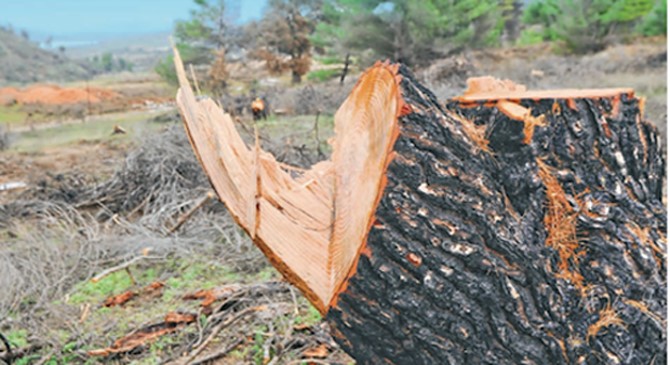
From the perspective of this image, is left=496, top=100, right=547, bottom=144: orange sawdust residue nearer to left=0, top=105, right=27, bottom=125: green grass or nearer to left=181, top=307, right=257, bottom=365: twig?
left=181, top=307, right=257, bottom=365: twig

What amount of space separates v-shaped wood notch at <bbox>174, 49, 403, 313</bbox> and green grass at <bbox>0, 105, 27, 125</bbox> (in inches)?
558

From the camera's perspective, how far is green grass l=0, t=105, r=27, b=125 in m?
14.6

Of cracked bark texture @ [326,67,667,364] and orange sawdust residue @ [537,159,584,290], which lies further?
orange sawdust residue @ [537,159,584,290]

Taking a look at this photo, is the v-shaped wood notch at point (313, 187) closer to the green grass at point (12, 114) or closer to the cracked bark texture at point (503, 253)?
the cracked bark texture at point (503, 253)

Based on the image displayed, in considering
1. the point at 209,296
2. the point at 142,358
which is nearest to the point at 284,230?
the point at 142,358

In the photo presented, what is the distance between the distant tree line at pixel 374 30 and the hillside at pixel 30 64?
42.4ft

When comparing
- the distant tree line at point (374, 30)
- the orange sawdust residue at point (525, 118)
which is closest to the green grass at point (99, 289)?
the orange sawdust residue at point (525, 118)

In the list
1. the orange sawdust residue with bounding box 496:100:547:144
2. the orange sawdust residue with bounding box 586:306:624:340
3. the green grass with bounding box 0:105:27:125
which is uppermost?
the orange sawdust residue with bounding box 496:100:547:144

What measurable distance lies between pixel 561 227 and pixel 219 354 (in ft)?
5.11

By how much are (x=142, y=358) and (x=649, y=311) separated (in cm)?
207

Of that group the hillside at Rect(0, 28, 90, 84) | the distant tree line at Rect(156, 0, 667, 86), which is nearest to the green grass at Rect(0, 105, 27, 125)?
the distant tree line at Rect(156, 0, 667, 86)

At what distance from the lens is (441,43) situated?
17422mm

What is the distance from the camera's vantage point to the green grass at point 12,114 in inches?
577

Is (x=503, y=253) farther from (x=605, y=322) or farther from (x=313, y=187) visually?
(x=313, y=187)
